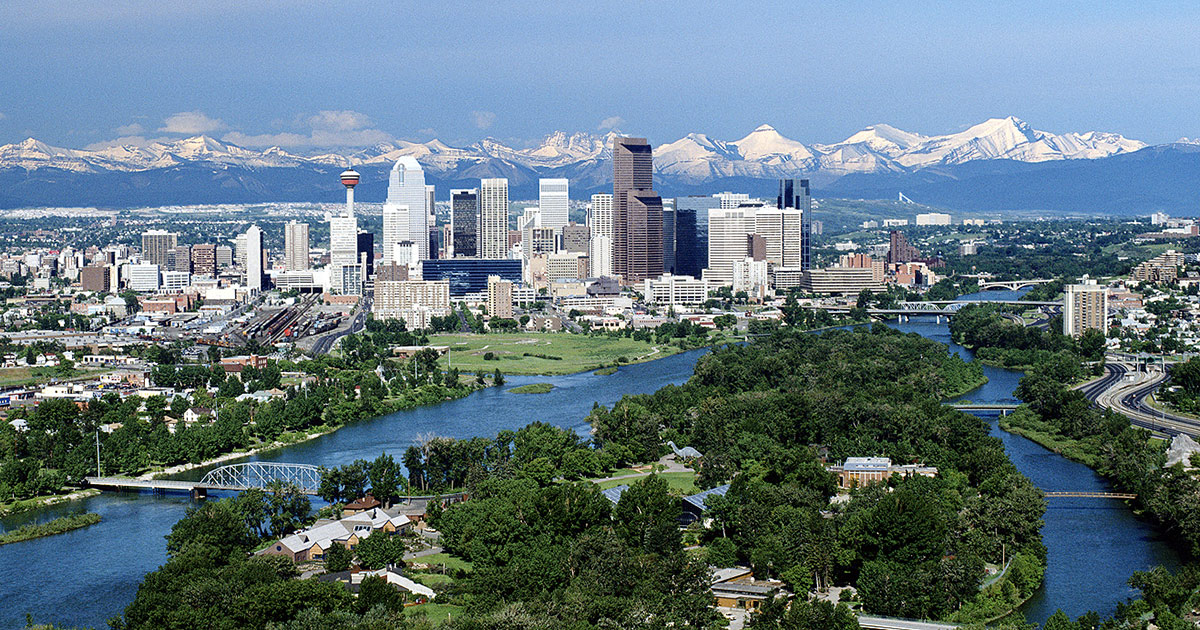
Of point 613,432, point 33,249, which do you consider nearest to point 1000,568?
point 613,432

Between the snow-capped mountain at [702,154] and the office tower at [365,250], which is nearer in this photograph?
the office tower at [365,250]

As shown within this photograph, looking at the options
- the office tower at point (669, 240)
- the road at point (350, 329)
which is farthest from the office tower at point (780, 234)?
the road at point (350, 329)

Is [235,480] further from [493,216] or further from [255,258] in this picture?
[493,216]

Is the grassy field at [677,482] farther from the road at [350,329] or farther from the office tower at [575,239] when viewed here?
the office tower at [575,239]

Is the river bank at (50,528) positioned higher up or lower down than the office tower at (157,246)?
lower down

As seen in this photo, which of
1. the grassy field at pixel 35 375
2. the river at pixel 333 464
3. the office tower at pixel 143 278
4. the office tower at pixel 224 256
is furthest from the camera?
the office tower at pixel 224 256

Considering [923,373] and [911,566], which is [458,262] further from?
[911,566]

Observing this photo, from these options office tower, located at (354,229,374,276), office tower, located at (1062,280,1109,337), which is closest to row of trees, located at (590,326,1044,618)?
office tower, located at (1062,280,1109,337)
